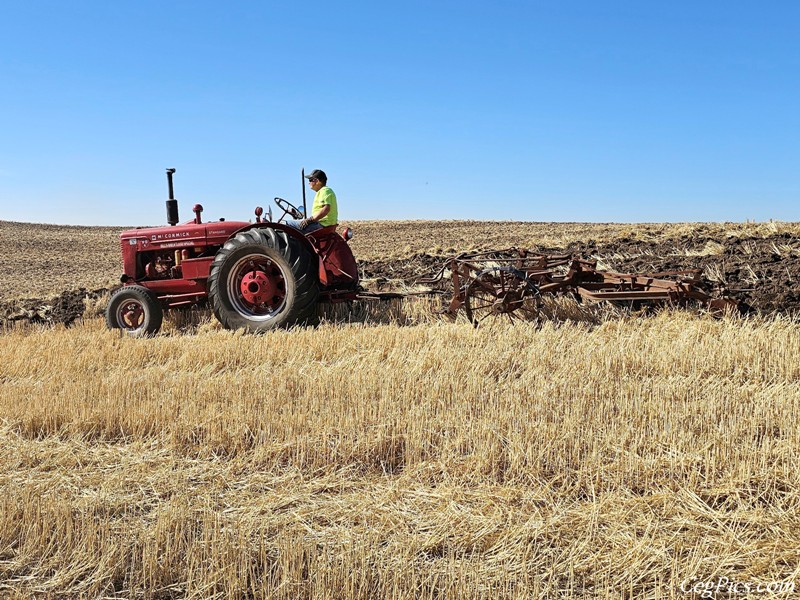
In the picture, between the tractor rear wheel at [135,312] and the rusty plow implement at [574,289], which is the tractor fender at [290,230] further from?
the rusty plow implement at [574,289]

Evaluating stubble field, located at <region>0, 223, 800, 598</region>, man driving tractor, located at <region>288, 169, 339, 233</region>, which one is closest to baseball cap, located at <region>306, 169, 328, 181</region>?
man driving tractor, located at <region>288, 169, 339, 233</region>

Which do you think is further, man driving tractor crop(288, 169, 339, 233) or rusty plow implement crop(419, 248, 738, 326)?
man driving tractor crop(288, 169, 339, 233)

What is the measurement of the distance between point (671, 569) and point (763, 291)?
5.63 meters

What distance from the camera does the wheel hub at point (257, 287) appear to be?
715 centimetres

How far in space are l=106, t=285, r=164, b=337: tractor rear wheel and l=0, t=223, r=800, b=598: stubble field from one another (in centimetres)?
108

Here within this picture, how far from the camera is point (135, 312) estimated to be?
306 inches

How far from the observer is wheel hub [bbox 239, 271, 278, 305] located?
7152 millimetres

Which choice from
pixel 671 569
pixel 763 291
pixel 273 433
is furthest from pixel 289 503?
pixel 763 291

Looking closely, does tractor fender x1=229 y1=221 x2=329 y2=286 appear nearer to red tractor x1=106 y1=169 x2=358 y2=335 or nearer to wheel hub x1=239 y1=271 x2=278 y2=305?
red tractor x1=106 y1=169 x2=358 y2=335

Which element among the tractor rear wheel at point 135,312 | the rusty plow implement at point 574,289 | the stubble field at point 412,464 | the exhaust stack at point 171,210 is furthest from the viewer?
the exhaust stack at point 171,210

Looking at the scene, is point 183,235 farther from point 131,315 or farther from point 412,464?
point 412,464

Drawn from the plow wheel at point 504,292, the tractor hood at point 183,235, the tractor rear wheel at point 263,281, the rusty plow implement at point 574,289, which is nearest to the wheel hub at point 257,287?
the tractor rear wheel at point 263,281

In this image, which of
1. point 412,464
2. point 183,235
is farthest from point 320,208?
point 412,464

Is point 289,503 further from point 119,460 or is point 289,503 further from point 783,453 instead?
point 783,453
